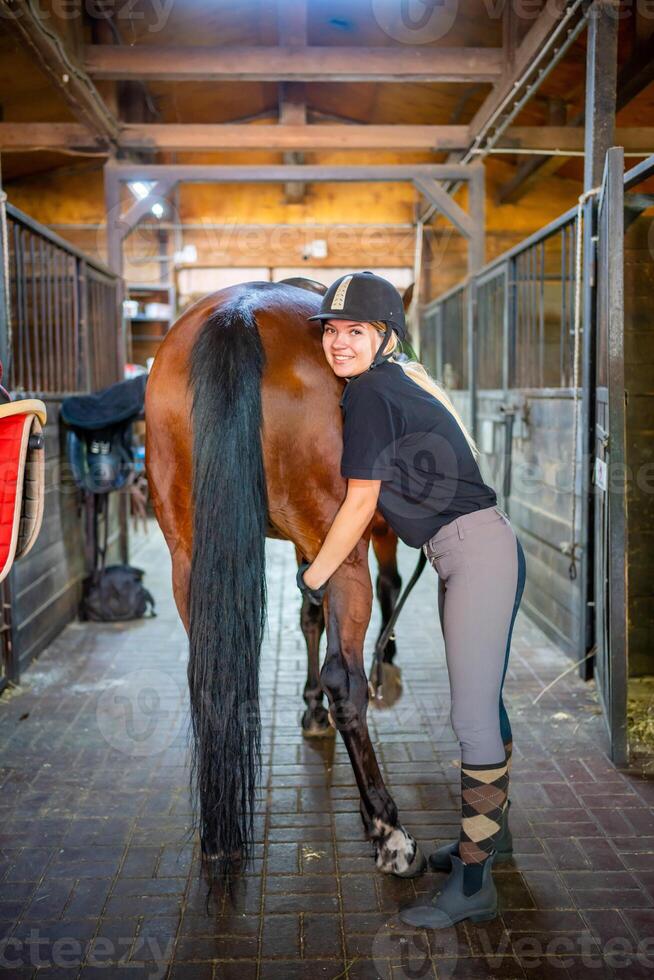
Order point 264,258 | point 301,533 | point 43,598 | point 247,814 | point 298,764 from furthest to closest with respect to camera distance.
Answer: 1. point 264,258
2. point 43,598
3. point 298,764
4. point 301,533
5. point 247,814

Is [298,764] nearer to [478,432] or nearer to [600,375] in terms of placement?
[600,375]

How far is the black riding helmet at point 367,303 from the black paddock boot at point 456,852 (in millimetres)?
1309

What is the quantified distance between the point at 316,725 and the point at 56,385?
120 inches

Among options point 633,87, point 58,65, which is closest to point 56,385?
point 58,65

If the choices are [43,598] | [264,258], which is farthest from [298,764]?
[264,258]

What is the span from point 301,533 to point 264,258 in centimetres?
900

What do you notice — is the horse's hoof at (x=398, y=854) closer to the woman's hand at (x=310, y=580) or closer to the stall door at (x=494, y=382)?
the woman's hand at (x=310, y=580)

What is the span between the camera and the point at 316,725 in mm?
3055

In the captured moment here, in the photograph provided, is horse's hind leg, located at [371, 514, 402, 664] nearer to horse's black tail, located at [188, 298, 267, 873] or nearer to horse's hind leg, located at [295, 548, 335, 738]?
horse's hind leg, located at [295, 548, 335, 738]

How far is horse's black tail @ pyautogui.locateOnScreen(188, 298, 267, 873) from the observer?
1.94 meters

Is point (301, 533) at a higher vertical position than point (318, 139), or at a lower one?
lower

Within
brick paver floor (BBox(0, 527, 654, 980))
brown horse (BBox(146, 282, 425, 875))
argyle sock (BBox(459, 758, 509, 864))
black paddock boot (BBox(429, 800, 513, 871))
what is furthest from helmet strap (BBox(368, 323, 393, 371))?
brick paver floor (BBox(0, 527, 654, 980))

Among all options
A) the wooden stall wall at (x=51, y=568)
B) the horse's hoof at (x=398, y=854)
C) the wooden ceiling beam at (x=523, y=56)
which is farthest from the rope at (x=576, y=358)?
the wooden stall wall at (x=51, y=568)

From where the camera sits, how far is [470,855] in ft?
6.10
